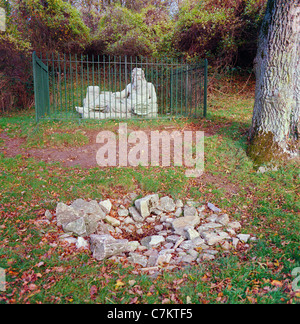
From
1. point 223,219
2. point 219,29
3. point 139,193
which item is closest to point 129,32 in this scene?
point 219,29

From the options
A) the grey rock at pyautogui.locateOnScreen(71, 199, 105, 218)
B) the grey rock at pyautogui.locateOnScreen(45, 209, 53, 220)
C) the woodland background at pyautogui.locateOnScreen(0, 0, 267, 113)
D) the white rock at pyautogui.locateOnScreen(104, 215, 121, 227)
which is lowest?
the white rock at pyautogui.locateOnScreen(104, 215, 121, 227)

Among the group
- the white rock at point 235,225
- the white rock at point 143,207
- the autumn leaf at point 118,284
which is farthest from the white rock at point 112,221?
the white rock at point 235,225

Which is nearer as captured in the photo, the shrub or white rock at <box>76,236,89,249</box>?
white rock at <box>76,236,89,249</box>

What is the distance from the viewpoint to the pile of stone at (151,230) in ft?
11.6

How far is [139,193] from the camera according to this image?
16.5 ft

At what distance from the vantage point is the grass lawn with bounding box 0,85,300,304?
9.14 ft

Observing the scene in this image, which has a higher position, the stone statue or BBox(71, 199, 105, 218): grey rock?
the stone statue

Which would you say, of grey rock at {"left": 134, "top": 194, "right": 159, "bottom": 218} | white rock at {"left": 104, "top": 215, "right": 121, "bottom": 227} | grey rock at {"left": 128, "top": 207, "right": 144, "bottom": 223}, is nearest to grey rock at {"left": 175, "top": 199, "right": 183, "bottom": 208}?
grey rock at {"left": 134, "top": 194, "right": 159, "bottom": 218}

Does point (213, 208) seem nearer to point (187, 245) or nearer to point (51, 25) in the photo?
point (187, 245)

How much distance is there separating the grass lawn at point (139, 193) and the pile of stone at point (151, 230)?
187 mm

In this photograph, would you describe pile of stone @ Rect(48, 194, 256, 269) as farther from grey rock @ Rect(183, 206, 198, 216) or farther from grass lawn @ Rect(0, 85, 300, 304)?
grass lawn @ Rect(0, 85, 300, 304)

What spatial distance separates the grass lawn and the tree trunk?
17.4 inches

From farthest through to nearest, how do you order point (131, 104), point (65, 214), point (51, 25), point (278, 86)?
point (51, 25) → point (131, 104) → point (278, 86) → point (65, 214)

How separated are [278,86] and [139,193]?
332 centimetres
